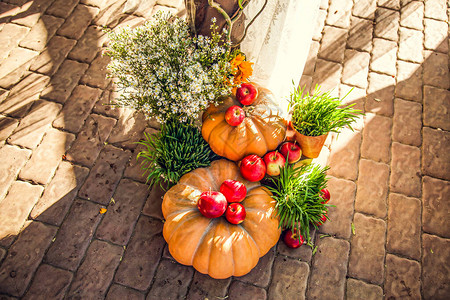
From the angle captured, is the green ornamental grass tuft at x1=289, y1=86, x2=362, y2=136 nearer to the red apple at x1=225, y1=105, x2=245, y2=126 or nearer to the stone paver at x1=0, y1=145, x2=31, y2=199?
the red apple at x1=225, y1=105, x2=245, y2=126

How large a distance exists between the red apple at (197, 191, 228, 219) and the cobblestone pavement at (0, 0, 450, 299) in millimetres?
702

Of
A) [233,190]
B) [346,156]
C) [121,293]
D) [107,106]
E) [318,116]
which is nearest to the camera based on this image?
[233,190]

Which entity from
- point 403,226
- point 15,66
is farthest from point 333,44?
point 15,66

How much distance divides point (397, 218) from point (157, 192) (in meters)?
2.47

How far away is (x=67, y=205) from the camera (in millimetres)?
3209

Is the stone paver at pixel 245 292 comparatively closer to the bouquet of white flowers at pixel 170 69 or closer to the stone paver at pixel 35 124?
the bouquet of white flowers at pixel 170 69

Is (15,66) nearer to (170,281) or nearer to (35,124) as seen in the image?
(35,124)

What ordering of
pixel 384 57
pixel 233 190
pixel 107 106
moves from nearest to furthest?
pixel 233 190 < pixel 107 106 < pixel 384 57

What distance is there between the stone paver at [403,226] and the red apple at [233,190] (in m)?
1.60

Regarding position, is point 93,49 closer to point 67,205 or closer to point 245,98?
point 67,205

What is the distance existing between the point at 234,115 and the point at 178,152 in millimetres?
640

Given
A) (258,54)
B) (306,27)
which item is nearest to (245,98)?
(258,54)

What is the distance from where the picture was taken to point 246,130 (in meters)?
2.90

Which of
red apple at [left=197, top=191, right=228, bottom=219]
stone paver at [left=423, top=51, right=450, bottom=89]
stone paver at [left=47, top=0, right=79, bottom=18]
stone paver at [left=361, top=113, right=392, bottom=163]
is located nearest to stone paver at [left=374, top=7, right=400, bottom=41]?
stone paver at [left=423, top=51, right=450, bottom=89]
